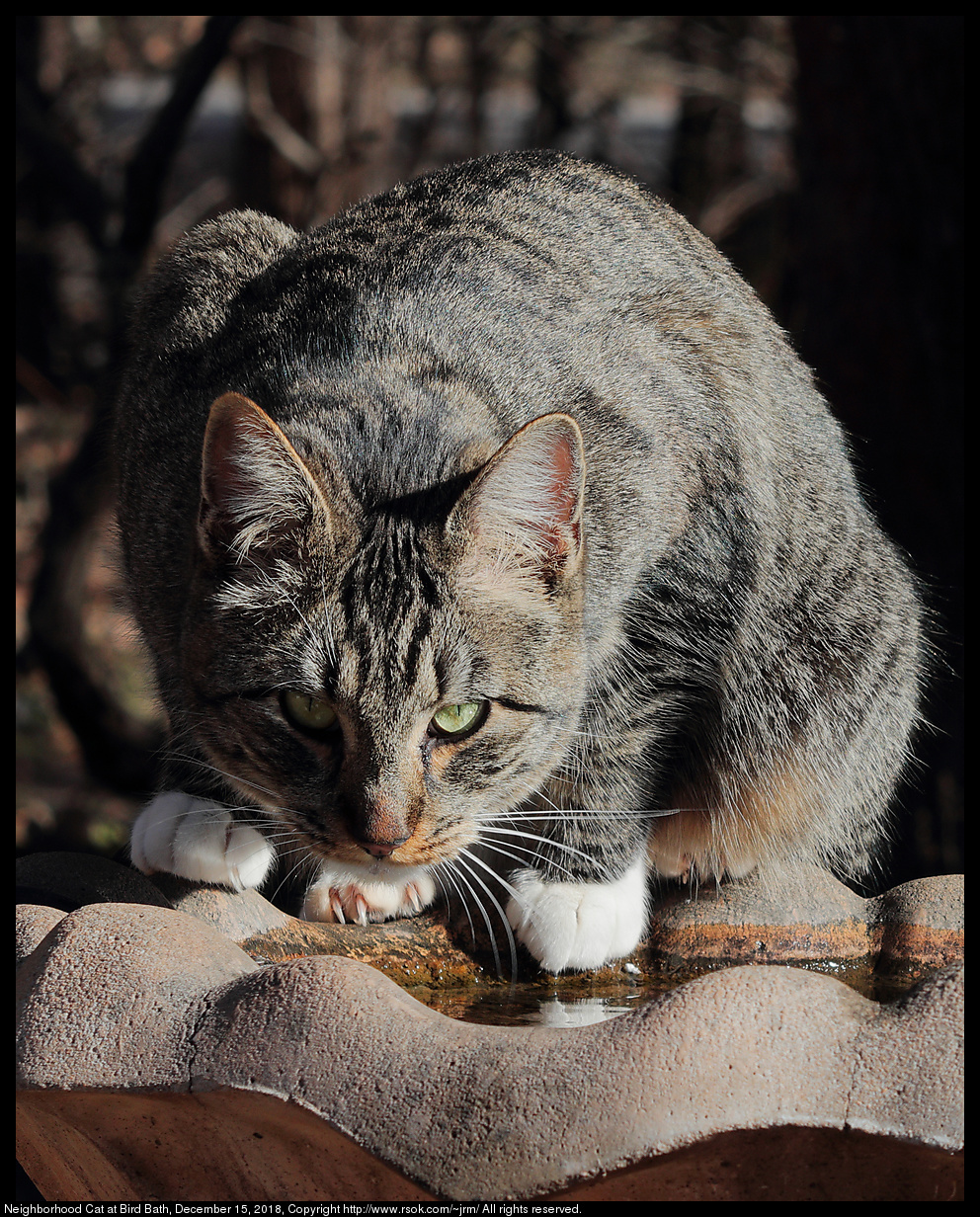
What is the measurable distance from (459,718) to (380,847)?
0.25 meters

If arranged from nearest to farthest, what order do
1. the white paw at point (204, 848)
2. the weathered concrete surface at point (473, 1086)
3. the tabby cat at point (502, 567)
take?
the weathered concrete surface at point (473, 1086) < the tabby cat at point (502, 567) < the white paw at point (204, 848)

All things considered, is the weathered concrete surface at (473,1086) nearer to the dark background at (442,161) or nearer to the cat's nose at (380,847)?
the cat's nose at (380,847)

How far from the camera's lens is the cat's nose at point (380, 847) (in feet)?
6.29

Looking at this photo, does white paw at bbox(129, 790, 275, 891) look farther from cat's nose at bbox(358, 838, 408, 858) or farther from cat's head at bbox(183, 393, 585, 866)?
cat's nose at bbox(358, 838, 408, 858)

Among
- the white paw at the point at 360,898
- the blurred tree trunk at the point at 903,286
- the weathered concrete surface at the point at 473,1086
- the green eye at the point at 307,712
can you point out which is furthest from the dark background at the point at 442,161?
the weathered concrete surface at the point at 473,1086

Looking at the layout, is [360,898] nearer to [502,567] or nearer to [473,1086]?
[502,567]

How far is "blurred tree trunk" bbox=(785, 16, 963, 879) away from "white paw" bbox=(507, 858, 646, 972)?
5.46 feet

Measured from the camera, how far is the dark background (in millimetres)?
3744

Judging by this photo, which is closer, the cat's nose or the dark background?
the cat's nose

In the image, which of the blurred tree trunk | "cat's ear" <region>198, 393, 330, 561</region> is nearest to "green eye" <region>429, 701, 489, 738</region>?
"cat's ear" <region>198, 393, 330, 561</region>

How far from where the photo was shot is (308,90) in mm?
6480

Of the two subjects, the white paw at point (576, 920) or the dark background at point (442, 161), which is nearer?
the white paw at point (576, 920)

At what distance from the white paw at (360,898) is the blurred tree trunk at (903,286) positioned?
6.39 ft

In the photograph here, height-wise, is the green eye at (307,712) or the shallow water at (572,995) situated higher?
the green eye at (307,712)
